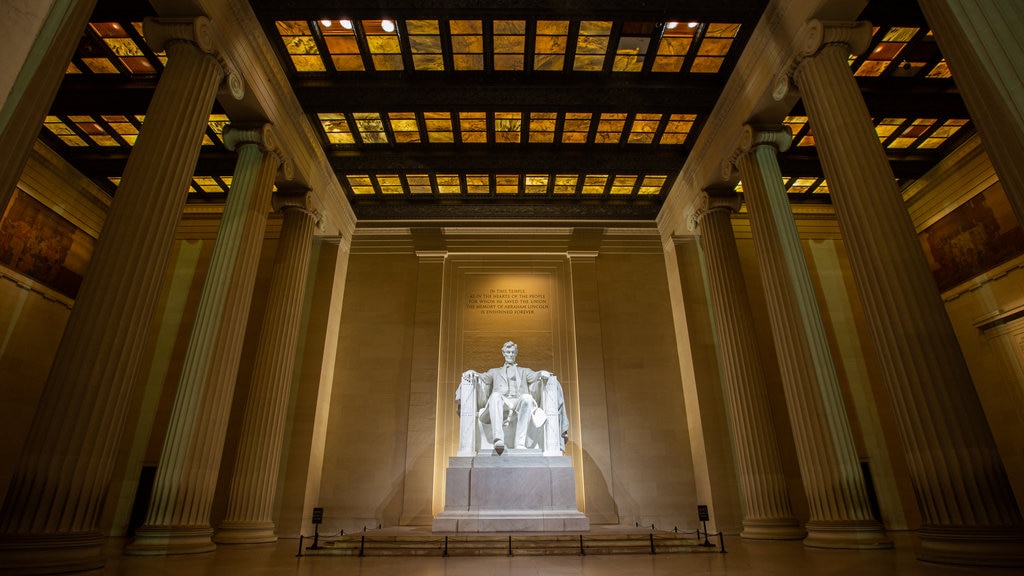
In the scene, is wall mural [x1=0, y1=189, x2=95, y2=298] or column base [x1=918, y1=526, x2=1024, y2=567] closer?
column base [x1=918, y1=526, x2=1024, y2=567]

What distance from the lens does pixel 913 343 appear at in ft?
18.5

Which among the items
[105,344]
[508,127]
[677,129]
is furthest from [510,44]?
[105,344]

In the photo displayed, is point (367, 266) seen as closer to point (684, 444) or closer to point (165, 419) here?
point (165, 419)

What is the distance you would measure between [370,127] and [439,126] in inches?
64.3

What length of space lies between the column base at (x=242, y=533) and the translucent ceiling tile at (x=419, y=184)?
8.92m

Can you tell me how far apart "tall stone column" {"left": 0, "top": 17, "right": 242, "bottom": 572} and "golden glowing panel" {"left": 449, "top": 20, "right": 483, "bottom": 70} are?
420 cm

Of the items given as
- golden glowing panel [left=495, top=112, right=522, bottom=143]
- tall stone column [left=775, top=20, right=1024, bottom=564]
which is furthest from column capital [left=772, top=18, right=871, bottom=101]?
golden glowing panel [left=495, top=112, right=522, bottom=143]

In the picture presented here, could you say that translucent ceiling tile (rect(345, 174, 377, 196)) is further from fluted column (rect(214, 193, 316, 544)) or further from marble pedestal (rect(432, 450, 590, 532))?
marble pedestal (rect(432, 450, 590, 532))

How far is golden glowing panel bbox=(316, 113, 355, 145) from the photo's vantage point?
11.4 metres

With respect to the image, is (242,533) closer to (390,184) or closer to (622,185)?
(390,184)

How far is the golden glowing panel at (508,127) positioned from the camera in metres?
11.5

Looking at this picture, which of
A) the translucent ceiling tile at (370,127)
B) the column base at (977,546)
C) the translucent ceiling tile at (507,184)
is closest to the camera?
the column base at (977,546)

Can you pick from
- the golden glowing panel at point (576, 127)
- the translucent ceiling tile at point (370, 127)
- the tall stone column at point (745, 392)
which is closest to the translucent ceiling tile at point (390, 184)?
the translucent ceiling tile at point (370, 127)

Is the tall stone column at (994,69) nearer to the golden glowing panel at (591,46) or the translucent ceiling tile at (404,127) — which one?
the golden glowing panel at (591,46)
